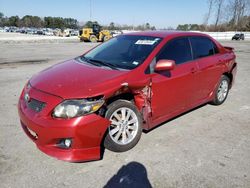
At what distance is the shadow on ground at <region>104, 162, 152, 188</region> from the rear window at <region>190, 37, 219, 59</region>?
7.81ft

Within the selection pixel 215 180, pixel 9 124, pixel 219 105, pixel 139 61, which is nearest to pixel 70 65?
pixel 139 61

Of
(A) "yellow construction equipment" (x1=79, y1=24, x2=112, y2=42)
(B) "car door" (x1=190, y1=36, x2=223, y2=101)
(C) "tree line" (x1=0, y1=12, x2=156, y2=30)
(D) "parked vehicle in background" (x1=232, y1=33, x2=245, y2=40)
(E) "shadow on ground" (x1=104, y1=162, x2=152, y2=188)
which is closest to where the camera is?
(E) "shadow on ground" (x1=104, y1=162, x2=152, y2=188)

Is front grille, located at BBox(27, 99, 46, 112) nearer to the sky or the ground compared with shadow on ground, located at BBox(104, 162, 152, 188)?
nearer to the sky

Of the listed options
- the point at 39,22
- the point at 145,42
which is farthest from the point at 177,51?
the point at 39,22

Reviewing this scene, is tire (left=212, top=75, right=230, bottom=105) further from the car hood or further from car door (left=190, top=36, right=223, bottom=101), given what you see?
the car hood

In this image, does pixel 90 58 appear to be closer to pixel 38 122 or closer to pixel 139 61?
pixel 139 61

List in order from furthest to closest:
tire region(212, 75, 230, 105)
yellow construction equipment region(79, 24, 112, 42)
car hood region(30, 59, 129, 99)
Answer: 1. yellow construction equipment region(79, 24, 112, 42)
2. tire region(212, 75, 230, 105)
3. car hood region(30, 59, 129, 99)

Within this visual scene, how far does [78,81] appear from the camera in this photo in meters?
3.37

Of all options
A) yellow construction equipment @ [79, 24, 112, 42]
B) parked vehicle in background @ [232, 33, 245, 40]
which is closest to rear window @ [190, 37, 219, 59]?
yellow construction equipment @ [79, 24, 112, 42]

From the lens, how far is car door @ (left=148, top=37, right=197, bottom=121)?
384 cm

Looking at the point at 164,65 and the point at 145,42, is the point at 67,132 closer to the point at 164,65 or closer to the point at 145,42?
the point at 164,65

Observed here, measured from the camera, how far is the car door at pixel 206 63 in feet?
15.4

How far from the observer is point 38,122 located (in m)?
Result: 3.04

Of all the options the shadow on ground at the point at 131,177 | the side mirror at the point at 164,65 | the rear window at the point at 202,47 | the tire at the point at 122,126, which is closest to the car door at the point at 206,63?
the rear window at the point at 202,47
